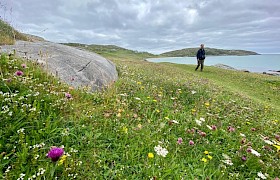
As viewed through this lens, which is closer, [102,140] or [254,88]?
[102,140]

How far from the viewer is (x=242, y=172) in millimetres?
3617

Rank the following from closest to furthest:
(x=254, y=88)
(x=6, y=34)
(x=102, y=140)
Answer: (x=102, y=140) → (x=6, y=34) → (x=254, y=88)

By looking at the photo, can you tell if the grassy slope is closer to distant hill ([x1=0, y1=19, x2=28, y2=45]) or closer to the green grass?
the green grass

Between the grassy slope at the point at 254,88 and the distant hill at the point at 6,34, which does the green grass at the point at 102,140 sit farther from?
the grassy slope at the point at 254,88

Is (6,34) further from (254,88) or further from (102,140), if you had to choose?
(254,88)

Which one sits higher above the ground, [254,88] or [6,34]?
[6,34]

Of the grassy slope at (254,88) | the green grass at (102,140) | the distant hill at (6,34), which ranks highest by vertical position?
the distant hill at (6,34)

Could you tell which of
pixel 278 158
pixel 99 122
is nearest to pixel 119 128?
pixel 99 122

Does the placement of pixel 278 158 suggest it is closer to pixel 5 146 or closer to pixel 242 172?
pixel 242 172

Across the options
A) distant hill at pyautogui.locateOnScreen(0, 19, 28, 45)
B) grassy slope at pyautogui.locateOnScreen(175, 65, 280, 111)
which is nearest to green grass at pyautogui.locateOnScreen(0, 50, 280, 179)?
distant hill at pyautogui.locateOnScreen(0, 19, 28, 45)

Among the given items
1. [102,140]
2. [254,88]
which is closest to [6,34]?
[102,140]

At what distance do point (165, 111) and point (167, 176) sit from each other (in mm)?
2490

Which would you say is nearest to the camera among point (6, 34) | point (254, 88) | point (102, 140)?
point (102, 140)

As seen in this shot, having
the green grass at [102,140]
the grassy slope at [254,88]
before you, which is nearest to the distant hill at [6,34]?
the green grass at [102,140]
